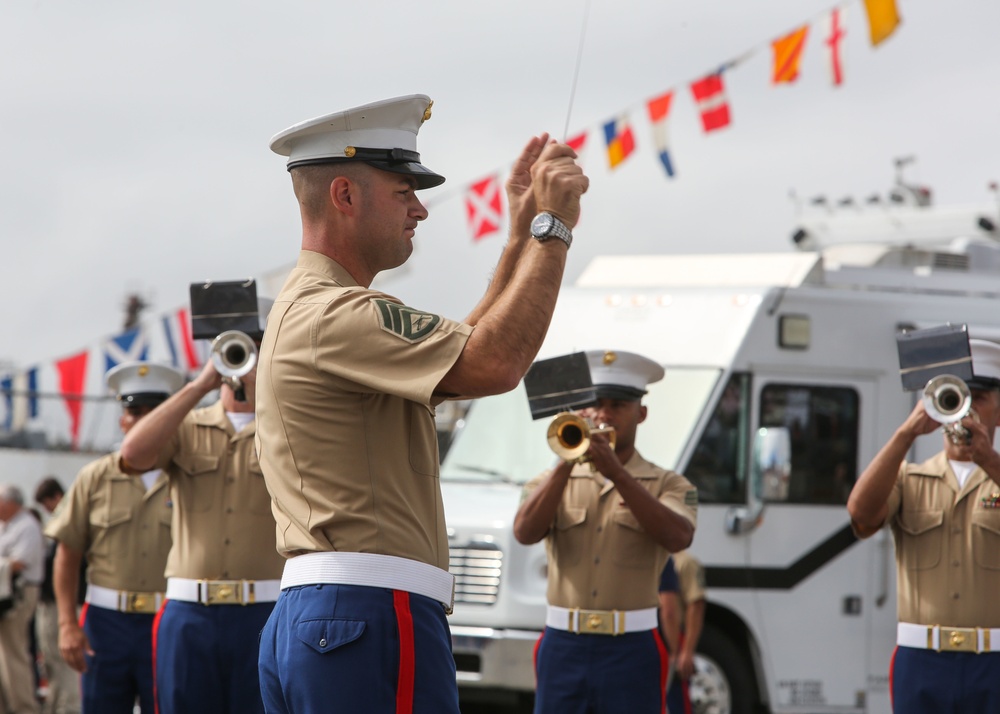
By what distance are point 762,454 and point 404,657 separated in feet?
A: 19.3

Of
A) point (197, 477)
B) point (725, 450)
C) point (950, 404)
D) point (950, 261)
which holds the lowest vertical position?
point (197, 477)

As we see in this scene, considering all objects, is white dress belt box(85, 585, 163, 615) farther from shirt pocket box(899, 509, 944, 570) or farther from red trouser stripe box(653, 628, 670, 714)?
shirt pocket box(899, 509, 944, 570)

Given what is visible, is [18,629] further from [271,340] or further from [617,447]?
[271,340]

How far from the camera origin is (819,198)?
12.9m

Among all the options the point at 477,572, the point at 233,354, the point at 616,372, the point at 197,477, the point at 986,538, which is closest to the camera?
the point at 986,538

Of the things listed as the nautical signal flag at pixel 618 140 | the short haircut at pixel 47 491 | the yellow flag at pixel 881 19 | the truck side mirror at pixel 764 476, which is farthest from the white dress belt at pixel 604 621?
the nautical signal flag at pixel 618 140

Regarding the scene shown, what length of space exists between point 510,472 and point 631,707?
368cm

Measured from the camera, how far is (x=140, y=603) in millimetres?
6824

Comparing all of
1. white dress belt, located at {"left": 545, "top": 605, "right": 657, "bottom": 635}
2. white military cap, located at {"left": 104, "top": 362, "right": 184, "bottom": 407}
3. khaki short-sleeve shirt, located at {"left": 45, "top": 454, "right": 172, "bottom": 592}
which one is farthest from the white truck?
white dress belt, located at {"left": 545, "top": 605, "right": 657, "bottom": 635}

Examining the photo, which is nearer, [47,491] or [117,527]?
[117,527]

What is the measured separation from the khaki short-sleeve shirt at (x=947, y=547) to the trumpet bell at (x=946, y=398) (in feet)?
1.39

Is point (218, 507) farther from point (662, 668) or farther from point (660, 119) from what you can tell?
point (660, 119)

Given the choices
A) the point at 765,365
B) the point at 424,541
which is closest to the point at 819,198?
the point at 765,365

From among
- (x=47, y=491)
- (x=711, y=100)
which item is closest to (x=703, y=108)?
(x=711, y=100)
